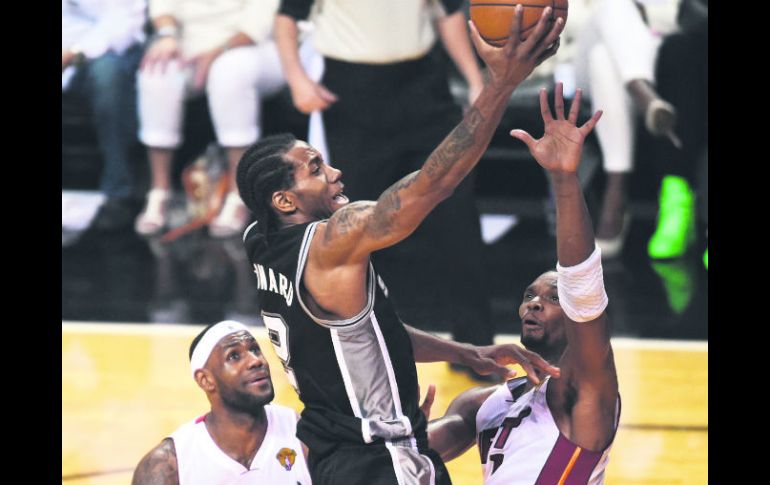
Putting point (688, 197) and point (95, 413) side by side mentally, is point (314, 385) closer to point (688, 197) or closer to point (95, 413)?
point (95, 413)

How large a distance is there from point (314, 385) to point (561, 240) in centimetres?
75

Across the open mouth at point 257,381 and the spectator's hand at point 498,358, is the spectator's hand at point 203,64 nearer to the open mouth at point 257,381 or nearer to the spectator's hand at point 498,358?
the open mouth at point 257,381

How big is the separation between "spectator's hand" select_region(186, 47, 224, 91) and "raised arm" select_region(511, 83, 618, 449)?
461 cm

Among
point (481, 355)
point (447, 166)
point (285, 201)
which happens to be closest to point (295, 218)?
point (285, 201)

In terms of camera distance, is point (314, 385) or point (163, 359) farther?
point (163, 359)

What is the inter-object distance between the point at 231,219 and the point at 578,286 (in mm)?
4742

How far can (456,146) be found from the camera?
3.30 metres

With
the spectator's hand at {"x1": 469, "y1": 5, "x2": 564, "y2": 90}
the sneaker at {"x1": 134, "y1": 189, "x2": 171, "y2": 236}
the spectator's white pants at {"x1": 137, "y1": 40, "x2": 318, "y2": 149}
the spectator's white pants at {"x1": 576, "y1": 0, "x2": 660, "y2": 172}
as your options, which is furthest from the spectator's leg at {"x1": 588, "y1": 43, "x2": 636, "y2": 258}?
the spectator's hand at {"x1": 469, "y1": 5, "x2": 564, "y2": 90}

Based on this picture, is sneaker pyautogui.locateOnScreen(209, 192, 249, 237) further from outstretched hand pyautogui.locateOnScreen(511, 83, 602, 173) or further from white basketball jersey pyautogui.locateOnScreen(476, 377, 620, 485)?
outstretched hand pyautogui.locateOnScreen(511, 83, 602, 173)

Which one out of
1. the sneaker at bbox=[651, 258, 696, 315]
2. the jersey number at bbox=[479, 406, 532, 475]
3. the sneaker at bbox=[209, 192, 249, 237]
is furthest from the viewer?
the sneaker at bbox=[209, 192, 249, 237]

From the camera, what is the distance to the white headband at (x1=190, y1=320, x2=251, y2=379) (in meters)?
4.16

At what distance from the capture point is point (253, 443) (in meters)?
4.28

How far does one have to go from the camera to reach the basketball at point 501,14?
338 centimetres
